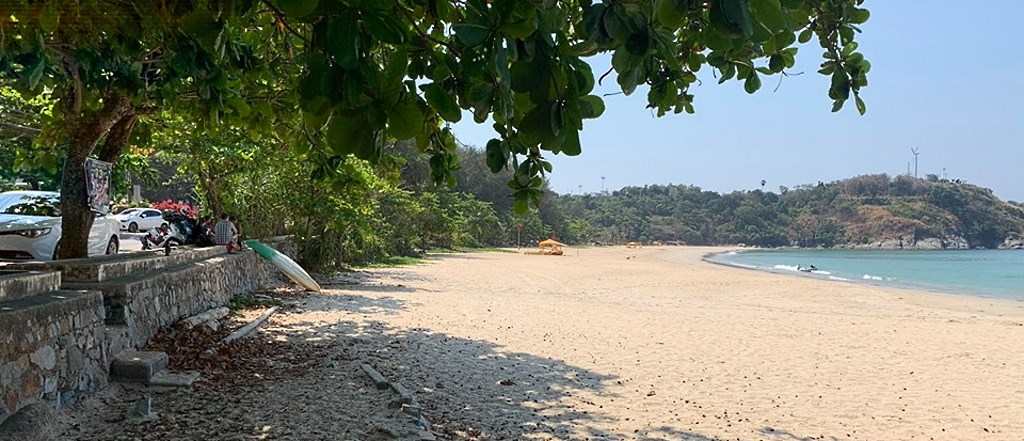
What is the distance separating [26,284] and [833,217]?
111 meters

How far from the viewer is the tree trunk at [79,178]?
7218 millimetres

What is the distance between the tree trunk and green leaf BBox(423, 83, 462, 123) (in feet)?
21.2

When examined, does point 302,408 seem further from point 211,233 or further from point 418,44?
point 211,233

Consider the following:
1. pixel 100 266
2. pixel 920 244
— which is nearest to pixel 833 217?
pixel 920 244

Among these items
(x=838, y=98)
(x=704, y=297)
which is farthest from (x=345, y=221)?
(x=838, y=98)

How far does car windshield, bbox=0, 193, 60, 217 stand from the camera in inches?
403

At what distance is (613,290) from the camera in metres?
20.3

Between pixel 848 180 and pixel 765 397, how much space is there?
402ft

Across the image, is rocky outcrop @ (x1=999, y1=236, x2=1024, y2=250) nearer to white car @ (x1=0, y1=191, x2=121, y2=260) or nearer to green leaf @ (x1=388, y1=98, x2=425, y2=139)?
white car @ (x1=0, y1=191, x2=121, y2=260)

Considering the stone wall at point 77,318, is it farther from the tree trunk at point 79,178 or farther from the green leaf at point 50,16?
the green leaf at point 50,16

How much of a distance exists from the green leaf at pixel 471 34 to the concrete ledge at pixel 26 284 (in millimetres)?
4064

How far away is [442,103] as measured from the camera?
1.78 metres

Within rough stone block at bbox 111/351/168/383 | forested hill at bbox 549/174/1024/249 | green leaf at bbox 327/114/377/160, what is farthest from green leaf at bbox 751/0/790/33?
forested hill at bbox 549/174/1024/249

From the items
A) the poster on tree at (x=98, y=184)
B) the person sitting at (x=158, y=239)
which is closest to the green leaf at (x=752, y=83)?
the poster on tree at (x=98, y=184)
